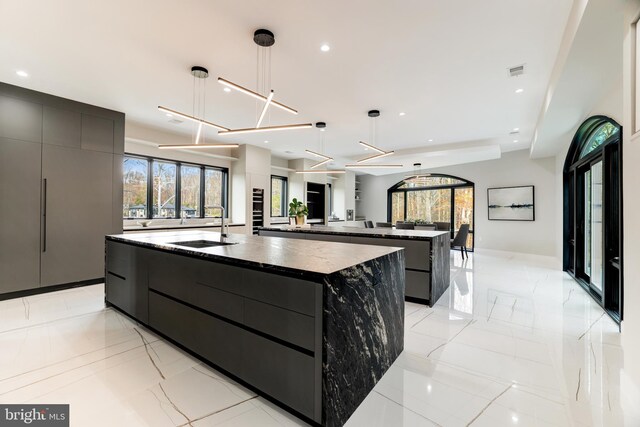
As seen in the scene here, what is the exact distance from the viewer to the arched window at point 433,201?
906 centimetres

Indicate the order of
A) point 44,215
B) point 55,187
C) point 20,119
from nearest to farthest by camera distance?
point 20,119 < point 44,215 < point 55,187

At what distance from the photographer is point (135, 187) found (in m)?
5.90

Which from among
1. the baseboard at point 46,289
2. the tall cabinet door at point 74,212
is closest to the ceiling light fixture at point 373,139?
the tall cabinet door at point 74,212

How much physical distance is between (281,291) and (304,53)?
104 inches

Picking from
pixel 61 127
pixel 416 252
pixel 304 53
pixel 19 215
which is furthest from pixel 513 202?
pixel 19 215

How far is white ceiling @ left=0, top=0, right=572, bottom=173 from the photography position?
2.49 meters

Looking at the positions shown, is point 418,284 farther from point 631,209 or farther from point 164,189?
point 164,189

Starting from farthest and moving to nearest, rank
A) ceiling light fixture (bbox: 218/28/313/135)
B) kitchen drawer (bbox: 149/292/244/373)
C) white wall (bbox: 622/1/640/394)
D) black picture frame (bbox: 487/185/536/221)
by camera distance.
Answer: black picture frame (bbox: 487/185/536/221) < ceiling light fixture (bbox: 218/28/313/135) < kitchen drawer (bbox: 149/292/244/373) < white wall (bbox: 622/1/640/394)

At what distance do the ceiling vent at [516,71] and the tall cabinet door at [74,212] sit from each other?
6.16 meters

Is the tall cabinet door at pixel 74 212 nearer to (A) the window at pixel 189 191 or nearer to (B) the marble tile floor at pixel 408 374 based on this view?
(B) the marble tile floor at pixel 408 374

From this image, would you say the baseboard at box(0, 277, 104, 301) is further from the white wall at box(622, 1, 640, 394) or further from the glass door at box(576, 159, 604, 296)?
the glass door at box(576, 159, 604, 296)

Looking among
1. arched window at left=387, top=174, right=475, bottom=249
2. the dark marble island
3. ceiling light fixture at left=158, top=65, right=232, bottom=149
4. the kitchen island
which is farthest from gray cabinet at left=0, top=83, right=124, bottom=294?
arched window at left=387, top=174, right=475, bottom=249

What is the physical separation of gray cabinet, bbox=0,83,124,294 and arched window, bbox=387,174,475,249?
7.22 m

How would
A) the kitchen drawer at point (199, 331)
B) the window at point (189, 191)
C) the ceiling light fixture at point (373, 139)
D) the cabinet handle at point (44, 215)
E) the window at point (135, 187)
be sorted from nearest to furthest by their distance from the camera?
the kitchen drawer at point (199, 331), the cabinet handle at point (44, 215), the ceiling light fixture at point (373, 139), the window at point (135, 187), the window at point (189, 191)
